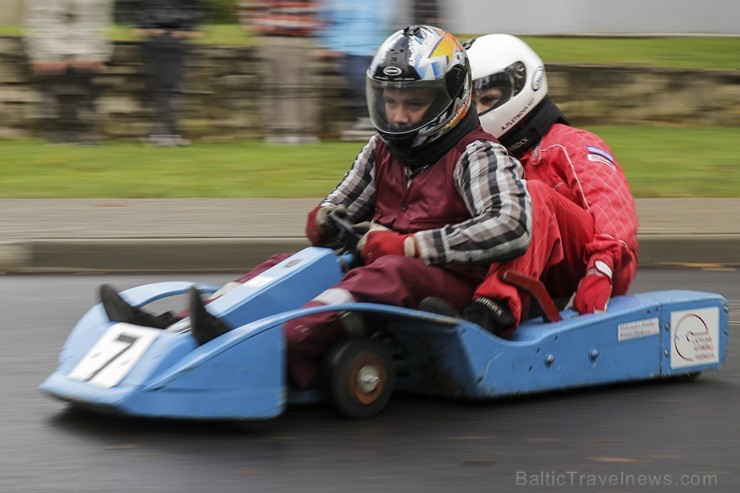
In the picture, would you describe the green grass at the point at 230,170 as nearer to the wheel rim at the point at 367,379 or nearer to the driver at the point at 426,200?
the driver at the point at 426,200

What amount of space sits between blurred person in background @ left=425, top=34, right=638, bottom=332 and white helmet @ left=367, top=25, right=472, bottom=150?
2.52ft

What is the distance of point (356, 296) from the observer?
484 cm

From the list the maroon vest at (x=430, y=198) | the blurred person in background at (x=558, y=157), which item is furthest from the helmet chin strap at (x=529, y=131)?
the maroon vest at (x=430, y=198)

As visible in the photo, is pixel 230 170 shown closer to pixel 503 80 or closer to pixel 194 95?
pixel 194 95

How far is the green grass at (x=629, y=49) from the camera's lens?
1545 centimetres

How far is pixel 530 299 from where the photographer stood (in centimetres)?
536

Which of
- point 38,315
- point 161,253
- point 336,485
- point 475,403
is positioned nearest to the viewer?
point 336,485

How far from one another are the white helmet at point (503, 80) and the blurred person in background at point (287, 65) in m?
5.97

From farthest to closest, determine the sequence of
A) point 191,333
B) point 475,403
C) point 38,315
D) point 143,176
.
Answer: point 143,176 → point 38,315 → point 475,403 → point 191,333

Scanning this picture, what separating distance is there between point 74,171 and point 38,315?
464 cm

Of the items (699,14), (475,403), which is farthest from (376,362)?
(699,14)

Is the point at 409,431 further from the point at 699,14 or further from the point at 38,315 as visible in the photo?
the point at 699,14

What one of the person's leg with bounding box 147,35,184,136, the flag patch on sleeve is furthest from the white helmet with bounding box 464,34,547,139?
the person's leg with bounding box 147,35,184,136

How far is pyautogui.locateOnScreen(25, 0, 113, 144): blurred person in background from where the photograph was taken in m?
11.7
